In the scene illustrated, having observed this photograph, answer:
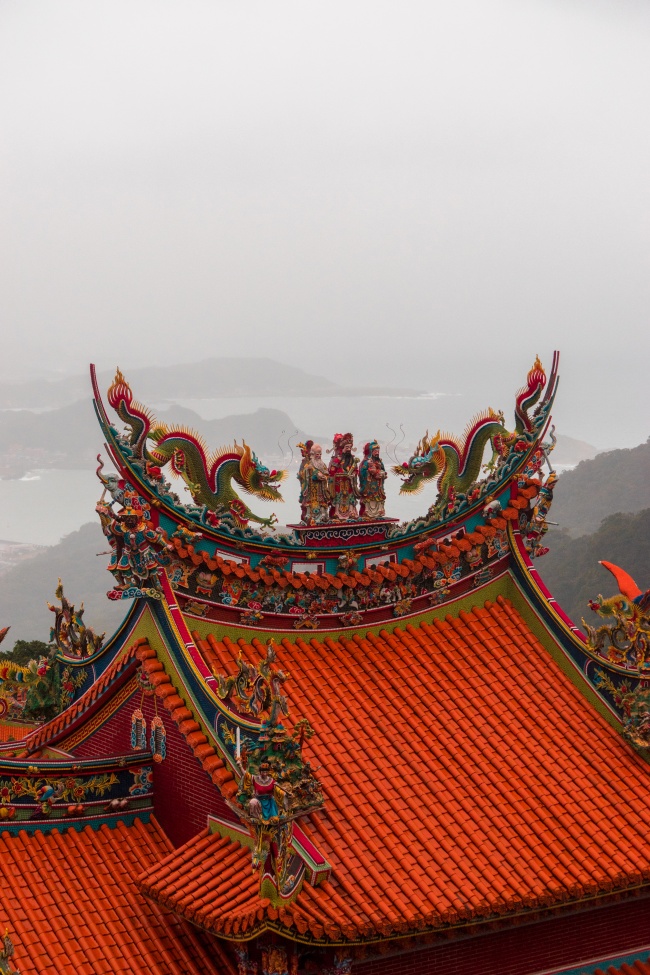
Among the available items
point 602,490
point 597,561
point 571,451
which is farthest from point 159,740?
point 571,451

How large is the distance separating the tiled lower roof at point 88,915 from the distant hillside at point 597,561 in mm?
46130

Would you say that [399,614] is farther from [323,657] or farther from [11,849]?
[11,849]

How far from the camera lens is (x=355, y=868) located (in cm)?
870

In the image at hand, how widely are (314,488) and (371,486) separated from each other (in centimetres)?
56

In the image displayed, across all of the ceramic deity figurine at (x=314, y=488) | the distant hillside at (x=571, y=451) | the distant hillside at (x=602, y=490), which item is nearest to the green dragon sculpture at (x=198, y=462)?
the ceramic deity figurine at (x=314, y=488)

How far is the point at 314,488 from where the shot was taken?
1148 cm

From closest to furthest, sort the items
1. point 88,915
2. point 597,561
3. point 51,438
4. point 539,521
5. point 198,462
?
point 88,915 < point 198,462 < point 539,521 < point 597,561 < point 51,438

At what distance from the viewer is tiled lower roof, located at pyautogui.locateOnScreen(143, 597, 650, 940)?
28.1 feet

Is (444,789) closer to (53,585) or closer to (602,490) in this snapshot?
(602,490)

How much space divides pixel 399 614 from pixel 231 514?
2.03 meters

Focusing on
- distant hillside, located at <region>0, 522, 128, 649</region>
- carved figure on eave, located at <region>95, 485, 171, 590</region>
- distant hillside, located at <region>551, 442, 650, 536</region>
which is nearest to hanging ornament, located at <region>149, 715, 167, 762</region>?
carved figure on eave, located at <region>95, 485, 171, 590</region>

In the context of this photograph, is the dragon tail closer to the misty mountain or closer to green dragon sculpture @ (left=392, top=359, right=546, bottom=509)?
green dragon sculpture @ (left=392, top=359, right=546, bottom=509)

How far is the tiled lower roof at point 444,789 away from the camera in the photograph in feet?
28.1

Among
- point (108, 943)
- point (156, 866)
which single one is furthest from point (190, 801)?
point (108, 943)
